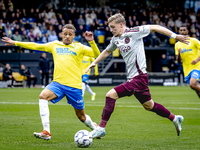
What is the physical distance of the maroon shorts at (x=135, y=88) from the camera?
5.77 meters

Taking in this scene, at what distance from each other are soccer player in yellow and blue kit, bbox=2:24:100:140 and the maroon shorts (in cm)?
81

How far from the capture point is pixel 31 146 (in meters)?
5.22

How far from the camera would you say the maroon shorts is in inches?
227

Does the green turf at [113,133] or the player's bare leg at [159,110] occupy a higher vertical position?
the player's bare leg at [159,110]

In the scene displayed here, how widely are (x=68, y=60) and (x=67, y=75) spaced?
0.30m

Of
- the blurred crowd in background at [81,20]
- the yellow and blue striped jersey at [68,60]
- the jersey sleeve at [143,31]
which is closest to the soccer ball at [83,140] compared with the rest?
the yellow and blue striped jersey at [68,60]

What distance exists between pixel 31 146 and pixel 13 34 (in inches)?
→ 803

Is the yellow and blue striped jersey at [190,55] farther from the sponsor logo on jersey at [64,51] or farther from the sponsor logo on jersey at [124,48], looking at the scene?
the sponsor logo on jersey at [64,51]

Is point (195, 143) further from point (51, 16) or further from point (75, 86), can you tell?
point (51, 16)

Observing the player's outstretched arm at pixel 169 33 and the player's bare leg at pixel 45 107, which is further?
the player's bare leg at pixel 45 107

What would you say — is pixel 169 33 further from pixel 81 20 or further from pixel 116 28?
pixel 81 20

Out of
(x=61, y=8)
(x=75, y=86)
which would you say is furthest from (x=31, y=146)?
(x=61, y=8)

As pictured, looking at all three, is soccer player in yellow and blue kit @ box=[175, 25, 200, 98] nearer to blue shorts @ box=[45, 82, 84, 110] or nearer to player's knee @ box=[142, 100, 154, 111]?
player's knee @ box=[142, 100, 154, 111]

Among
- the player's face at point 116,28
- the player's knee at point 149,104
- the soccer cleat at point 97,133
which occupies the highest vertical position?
the player's face at point 116,28
